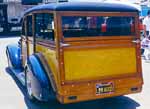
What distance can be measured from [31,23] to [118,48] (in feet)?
7.43

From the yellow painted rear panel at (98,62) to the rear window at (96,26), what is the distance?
31cm

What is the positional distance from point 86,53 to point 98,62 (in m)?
0.29

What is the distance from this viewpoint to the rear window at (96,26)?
5652mm

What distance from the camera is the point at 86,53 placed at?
5648 millimetres

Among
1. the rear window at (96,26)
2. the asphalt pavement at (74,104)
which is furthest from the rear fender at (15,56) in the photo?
the rear window at (96,26)

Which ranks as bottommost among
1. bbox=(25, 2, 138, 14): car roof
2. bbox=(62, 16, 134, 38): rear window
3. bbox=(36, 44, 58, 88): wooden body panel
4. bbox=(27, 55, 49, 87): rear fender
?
bbox=(27, 55, 49, 87): rear fender

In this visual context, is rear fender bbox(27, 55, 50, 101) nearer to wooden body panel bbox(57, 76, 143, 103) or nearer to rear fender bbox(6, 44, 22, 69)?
wooden body panel bbox(57, 76, 143, 103)

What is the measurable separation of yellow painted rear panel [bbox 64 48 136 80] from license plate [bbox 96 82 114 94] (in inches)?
6.3

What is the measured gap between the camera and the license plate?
578 centimetres

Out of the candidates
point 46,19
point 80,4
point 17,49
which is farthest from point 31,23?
point 17,49

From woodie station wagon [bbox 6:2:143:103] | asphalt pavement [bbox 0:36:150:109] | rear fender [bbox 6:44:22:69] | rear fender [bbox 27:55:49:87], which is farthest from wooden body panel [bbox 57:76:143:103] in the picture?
rear fender [bbox 6:44:22:69]

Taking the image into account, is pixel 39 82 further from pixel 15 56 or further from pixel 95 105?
pixel 15 56

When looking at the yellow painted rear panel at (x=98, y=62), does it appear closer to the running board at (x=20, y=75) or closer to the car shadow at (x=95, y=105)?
the car shadow at (x=95, y=105)

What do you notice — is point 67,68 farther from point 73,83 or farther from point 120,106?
point 120,106
